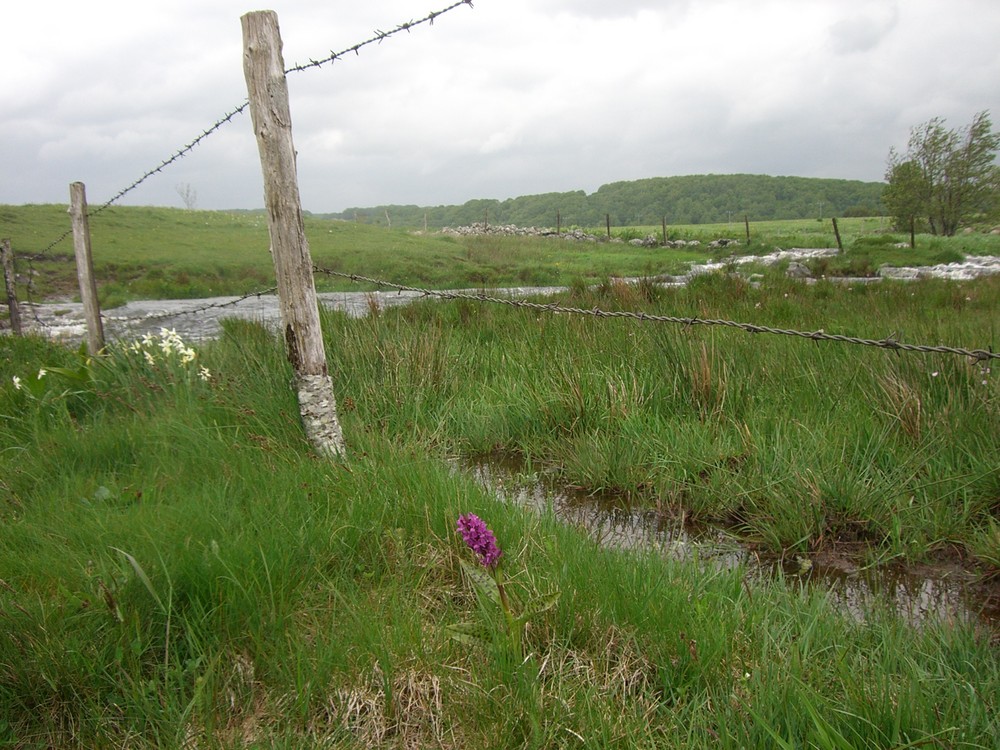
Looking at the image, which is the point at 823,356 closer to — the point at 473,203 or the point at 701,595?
the point at 701,595

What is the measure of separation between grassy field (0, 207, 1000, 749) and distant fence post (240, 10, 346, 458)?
22cm

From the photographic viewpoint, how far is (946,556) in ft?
9.67

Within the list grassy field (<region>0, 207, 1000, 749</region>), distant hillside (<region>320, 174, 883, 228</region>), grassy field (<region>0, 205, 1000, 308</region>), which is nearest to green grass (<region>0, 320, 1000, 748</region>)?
grassy field (<region>0, 207, 1000, 749</region>)

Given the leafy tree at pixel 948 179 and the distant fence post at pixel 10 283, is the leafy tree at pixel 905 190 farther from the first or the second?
the distant fence post at pixel 10 283

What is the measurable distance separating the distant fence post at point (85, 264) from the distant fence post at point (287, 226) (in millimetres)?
3431

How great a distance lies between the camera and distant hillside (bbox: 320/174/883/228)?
355 feet

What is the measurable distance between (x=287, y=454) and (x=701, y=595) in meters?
2.28

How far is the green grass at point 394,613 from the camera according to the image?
5.64ft

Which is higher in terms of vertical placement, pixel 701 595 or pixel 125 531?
pixel 125 531

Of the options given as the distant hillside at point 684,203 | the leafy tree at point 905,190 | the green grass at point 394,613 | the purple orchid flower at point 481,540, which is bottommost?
the green grass at point 394,613

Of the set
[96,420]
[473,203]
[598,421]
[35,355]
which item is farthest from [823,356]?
[473,203]

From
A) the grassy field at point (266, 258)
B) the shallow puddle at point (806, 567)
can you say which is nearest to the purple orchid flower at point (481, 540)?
the shallow puddle at point (806, 567)

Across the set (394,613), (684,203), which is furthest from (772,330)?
(684,203)

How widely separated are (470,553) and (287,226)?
2131 millimetres
